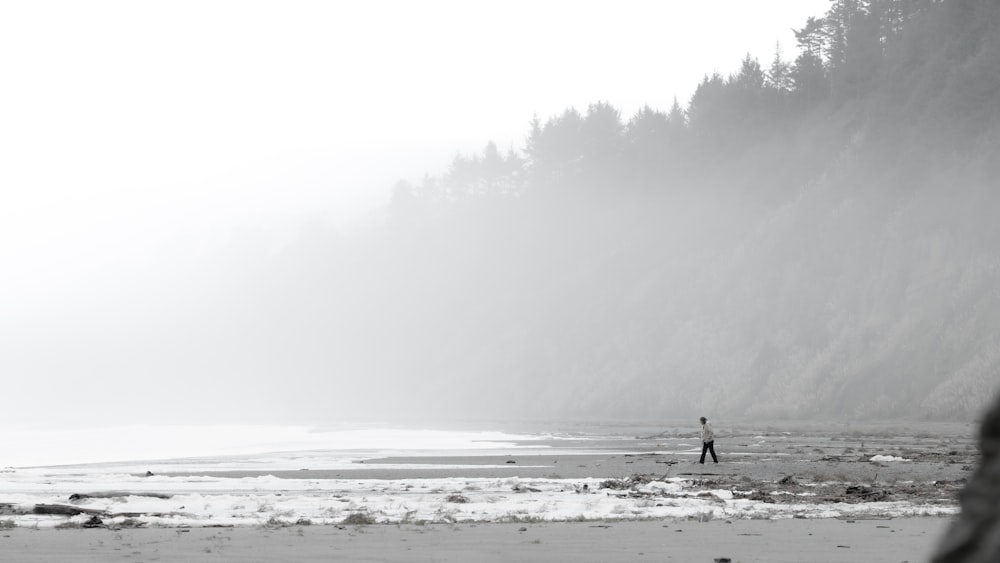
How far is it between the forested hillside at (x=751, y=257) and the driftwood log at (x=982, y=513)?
133ft

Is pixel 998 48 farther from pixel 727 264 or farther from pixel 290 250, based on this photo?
pixel 290 250

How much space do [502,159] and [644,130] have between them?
81.0 feet

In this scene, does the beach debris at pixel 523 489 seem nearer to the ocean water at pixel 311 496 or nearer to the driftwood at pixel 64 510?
the ocean water at pixel 311 496

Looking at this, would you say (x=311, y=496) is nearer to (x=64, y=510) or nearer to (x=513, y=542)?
(x=64, y=510)

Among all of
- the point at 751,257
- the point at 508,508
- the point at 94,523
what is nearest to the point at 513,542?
the point at 508,508

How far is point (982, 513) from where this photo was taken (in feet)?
6.27

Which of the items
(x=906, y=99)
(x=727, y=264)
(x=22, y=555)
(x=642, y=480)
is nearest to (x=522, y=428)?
(x=727, y=264)

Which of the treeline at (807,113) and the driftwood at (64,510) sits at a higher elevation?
the treeline at (807,113)

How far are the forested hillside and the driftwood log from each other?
133 ft

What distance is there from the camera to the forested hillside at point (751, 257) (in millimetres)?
47875

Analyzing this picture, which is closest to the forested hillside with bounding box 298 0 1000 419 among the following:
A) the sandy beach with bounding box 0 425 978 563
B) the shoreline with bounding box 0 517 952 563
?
the sandy beach with bounding box 0 425 978 563

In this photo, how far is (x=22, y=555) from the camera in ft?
32.9

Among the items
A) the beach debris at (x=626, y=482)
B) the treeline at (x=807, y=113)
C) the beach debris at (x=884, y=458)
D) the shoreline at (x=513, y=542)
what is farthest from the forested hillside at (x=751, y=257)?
the shoreline at (x=513, y=542)

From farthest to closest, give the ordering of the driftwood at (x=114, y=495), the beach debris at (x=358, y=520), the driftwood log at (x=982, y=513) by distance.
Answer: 1. the driftwood at (x=114, y=495)
2. the beach debris at (x=358, y=520)
3. the driftwood log at (x=982, y=513)
